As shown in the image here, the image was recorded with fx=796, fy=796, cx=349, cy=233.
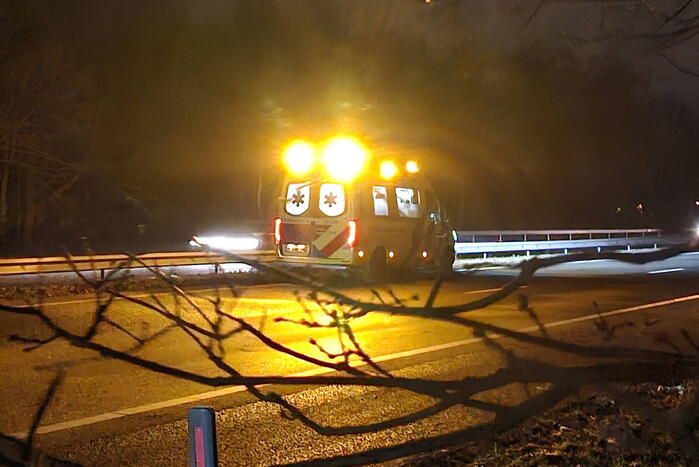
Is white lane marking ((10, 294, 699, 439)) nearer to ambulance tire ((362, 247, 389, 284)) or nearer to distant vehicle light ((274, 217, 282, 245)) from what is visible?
ambulance tire ((362, 247, 389, 284))

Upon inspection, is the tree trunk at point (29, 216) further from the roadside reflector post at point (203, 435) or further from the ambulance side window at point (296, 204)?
the roadside reflector post at point (203, 435)

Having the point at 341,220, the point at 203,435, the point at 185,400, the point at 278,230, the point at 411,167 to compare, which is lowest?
the point at 185,400

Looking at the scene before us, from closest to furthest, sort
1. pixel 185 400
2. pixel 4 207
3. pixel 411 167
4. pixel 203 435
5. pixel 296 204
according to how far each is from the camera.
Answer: pixel 203 435 < pixel 185 400 < pixel 411 167 < pixel 296 204 < pixel 4 207

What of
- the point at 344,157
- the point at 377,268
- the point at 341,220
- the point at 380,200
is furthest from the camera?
the point at 380,200

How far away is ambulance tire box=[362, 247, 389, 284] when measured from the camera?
56.3 ft

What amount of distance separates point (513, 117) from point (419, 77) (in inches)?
338

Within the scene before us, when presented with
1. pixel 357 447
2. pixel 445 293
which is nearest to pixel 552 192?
pixel 445 293

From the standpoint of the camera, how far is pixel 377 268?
1772 centimetres

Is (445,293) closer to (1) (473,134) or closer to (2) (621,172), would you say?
(1) (473,134)

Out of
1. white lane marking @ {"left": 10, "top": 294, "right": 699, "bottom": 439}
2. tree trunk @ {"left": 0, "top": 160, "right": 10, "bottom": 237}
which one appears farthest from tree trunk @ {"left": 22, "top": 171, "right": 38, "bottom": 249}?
white lane marking @ {"left": 10, "top": 294, "right": 699, "bottom": 439}

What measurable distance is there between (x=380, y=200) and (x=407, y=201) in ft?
3.28

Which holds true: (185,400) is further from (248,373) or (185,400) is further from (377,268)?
(377,268)

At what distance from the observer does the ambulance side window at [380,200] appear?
691 inches

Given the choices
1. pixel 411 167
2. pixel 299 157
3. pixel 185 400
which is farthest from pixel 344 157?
pixel 185 400
